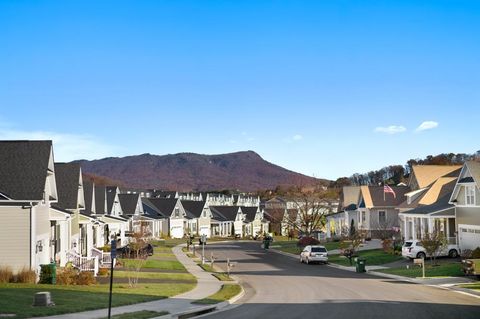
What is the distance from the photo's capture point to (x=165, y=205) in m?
103

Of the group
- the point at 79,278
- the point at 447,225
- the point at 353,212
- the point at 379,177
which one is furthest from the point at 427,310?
the point at 379,177

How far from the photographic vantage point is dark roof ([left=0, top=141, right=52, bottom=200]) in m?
29.6

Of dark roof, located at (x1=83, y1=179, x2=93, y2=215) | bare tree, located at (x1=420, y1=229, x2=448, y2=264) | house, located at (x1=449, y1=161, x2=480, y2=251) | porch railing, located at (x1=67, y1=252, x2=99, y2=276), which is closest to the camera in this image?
porch railing, located at (x1=67, y1=252, x2=99, y2=276)

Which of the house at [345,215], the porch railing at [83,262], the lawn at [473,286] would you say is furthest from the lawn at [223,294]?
the house at [345,215]

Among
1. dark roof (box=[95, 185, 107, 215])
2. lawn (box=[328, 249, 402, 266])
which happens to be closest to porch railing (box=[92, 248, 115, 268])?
dark roof (box=[95, 185, 107, 215])

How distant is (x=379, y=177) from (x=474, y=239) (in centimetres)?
12603

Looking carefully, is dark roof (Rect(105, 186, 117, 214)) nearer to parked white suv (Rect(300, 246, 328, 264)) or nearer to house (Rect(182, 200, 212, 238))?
parked white suv (Rect(300, 246, 328, 264))

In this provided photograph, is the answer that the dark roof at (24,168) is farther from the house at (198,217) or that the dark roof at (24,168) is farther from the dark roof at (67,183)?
the house at (198,217)

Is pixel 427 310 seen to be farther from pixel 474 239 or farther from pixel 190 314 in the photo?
pixel 474 239

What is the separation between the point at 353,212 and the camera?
86.1 m

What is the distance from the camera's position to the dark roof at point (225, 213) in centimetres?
12444

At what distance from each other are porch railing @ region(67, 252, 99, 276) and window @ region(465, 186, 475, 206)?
1104 inches

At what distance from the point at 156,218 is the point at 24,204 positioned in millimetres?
67521

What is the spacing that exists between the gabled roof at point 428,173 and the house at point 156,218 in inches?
1634
